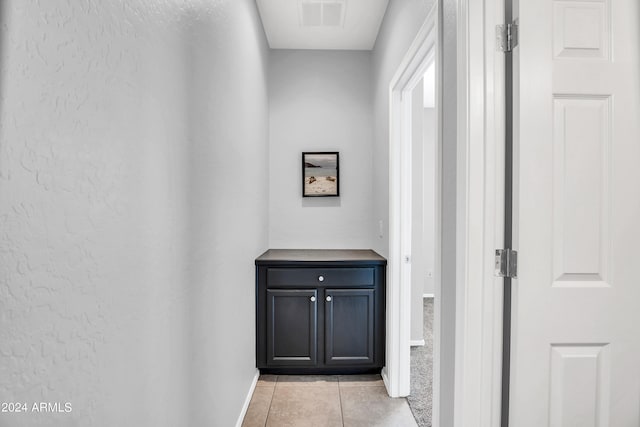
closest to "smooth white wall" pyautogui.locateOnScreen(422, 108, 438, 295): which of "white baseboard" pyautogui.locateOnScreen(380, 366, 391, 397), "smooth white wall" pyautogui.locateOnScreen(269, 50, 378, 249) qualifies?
"smooth white wall" pyautogui.locateOnScreen(269, 50, 378, 249)

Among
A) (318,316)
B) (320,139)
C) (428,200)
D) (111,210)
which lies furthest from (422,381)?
(428,200)

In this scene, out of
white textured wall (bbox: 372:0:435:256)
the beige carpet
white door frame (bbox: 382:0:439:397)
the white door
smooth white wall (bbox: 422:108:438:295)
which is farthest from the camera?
smooth white wall (bbox: 422:108:438:295)

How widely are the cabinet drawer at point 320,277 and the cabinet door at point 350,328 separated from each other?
0.25 feet

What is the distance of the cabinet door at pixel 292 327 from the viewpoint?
2.75m

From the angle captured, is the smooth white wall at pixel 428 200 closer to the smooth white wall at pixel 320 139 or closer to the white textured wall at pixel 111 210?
the smooth white wall at pixel 320 139

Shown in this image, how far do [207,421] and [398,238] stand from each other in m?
1.59

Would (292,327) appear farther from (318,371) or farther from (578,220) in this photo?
(578,220)

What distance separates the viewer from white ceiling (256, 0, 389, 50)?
102 inches

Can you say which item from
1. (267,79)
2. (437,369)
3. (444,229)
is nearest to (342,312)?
(437,369)

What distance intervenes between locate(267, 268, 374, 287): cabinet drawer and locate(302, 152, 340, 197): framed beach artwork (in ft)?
2.86

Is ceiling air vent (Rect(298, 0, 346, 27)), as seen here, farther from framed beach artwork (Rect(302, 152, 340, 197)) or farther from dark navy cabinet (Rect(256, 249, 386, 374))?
dark navy cabinet (Rect(256, 249, 386, 374))

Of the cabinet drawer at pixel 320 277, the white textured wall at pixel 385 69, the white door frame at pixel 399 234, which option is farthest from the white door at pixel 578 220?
the cabinet drawer at pixel 320 277

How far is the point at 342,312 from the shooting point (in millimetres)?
2752

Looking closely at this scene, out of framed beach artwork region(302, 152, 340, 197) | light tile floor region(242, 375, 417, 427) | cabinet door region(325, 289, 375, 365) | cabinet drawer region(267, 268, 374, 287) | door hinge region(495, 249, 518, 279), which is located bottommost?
light tile floor region(242, 375, 417, 427)
